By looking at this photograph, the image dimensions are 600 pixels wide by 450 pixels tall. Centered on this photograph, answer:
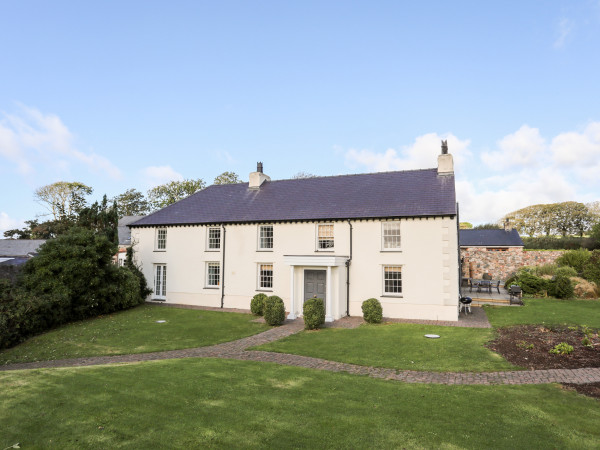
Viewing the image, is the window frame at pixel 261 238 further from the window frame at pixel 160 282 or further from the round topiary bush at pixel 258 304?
the window frame at pixel 160 282

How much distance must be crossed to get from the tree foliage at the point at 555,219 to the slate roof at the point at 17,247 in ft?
269

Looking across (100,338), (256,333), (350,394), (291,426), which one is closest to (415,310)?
(256,333)

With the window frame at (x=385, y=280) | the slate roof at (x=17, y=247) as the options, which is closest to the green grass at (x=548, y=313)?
the window frame at (x=385, y=280)

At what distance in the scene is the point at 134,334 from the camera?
679 inches

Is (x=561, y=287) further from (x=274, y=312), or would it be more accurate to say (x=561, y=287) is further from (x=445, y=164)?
A: (x=274, y=312)

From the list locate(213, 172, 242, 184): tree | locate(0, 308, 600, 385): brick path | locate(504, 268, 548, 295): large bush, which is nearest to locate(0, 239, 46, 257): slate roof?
locate(213, 172, 242, 184): tree

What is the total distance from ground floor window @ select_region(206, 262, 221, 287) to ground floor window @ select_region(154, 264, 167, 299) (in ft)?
12.0

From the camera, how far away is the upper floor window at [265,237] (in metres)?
23.8

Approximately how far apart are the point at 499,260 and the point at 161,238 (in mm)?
32908

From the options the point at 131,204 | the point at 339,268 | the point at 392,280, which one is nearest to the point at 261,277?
the point at 339,268

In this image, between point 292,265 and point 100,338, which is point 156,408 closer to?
point 100,338

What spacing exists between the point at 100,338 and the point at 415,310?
52.4 ft

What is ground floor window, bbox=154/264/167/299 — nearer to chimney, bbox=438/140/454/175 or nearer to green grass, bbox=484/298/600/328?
chimney, bbox=438/140/454/175

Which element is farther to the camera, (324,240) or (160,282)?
(160,282)
